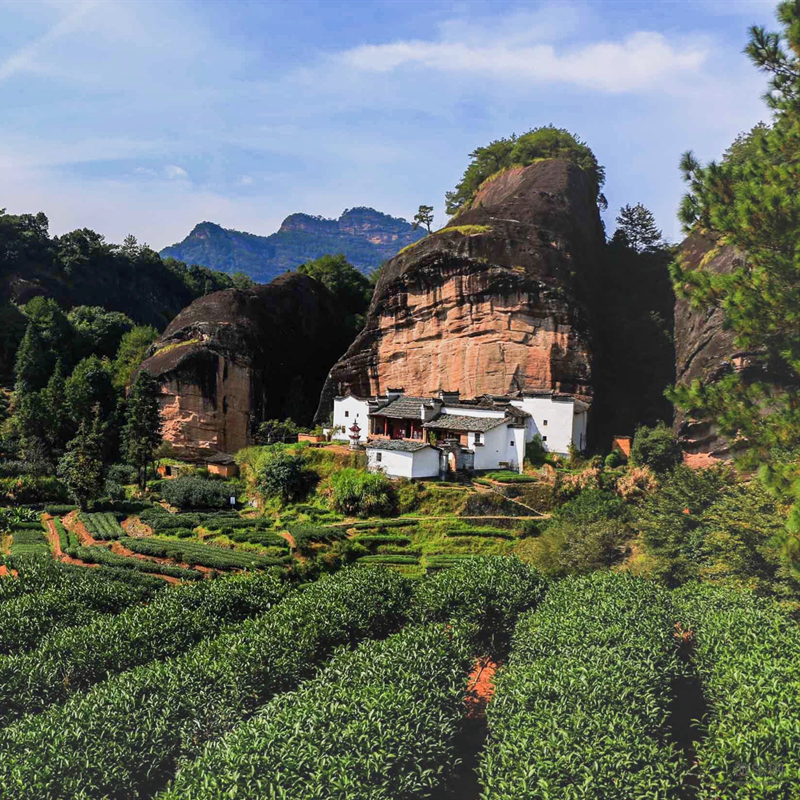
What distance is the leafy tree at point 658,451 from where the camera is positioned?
30469 mm

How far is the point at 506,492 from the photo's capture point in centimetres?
3120

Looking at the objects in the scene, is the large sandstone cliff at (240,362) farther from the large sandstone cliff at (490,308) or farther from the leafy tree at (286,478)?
the leafy tree at (286,478)

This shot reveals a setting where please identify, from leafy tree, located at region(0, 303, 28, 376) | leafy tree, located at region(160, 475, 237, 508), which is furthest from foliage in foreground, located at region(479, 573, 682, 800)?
leafy tree, located at region(0, 303, 28, 376)

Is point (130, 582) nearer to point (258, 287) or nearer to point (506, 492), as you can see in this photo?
point (506, 492)

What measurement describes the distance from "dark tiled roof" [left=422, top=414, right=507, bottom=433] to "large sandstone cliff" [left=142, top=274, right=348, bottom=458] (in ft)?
54.1

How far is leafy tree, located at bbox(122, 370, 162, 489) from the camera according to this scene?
37812 millimetres

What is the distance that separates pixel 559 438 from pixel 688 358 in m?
9.01

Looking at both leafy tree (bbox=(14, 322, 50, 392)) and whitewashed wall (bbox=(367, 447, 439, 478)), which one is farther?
leafy tree (bbox=(14, 322, 50, 392))

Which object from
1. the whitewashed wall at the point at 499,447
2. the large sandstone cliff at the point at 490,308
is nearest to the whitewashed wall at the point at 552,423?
the whitewashed wall at the point at 499,447

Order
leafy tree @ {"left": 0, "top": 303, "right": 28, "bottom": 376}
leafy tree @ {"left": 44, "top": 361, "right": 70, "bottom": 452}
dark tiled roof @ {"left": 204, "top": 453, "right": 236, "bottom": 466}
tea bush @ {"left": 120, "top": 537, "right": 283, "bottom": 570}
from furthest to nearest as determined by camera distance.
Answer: leafy tree @ {"left": 0, "top": 303, "right": 28, "bottom": 376} < leafy tree @ {"left": 44, "top": 361, "right": 70, "bottom": 452} < dark tiled roof @ {"left": 204, "top": 453, "right": 236, "bottom": 466} < tea bush @ {"left": 120, "top": 537, "right": 283, "bottom": 570}

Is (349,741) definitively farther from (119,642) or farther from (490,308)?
(490,308)

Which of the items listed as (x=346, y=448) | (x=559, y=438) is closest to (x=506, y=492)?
(x=559, y=438)

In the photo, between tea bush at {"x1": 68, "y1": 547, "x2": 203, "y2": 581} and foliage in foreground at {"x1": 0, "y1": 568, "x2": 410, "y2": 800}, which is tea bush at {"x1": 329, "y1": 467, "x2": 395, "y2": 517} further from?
foliage in foreground at {"x1": 0, "y1": 568, "x2": 410, "y2": 800}

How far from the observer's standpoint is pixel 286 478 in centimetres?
3375
